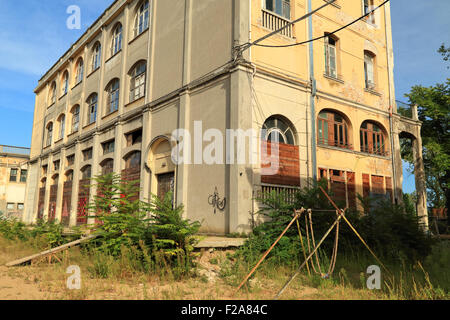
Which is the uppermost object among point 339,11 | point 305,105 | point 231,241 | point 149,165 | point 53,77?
point 53,77

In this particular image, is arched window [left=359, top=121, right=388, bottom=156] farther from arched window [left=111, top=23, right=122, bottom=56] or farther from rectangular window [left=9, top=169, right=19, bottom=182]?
rectangular window [left=9, top=169, right=19, bottom=182]

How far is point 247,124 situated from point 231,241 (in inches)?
173

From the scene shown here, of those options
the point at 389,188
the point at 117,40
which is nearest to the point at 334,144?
the point at 389,188

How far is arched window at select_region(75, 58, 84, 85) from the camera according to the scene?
26.8 meters

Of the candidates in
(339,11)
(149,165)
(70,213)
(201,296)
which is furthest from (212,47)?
(70,213)

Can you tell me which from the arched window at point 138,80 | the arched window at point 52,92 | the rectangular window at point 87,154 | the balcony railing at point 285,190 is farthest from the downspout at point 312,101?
the arched window at point 52,92

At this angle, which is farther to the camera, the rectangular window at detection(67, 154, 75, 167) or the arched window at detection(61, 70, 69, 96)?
the arched window at detection(61, 70, 69, 96)

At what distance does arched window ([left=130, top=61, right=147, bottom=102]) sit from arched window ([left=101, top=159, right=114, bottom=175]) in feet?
12.6

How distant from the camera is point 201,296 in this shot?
233 inches

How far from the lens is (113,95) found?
21.7 meters

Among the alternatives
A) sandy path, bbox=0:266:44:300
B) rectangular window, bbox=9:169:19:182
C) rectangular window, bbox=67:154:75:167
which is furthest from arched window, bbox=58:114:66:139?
sandy path, bbox=0:266:44:300

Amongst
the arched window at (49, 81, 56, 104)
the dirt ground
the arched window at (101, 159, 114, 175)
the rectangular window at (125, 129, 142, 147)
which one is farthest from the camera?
the arched window at (49, 81, 56, 104)

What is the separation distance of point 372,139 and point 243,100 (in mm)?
8300
